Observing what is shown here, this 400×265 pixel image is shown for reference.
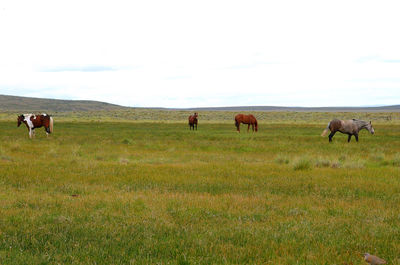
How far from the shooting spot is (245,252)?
602 cm

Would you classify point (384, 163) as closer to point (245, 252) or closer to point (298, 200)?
point (298, 200)

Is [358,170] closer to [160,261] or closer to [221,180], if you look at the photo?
[221,180]

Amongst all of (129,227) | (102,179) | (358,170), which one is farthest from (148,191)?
(358,170)

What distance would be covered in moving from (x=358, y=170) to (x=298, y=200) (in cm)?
658

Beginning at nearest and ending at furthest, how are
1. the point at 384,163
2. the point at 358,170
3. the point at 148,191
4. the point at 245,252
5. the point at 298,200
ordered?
the point at 245,252 < the point at 298,200 < the point at 148,191 < the point at 358,170 < the point at 384,163

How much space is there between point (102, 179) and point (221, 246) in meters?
7.33

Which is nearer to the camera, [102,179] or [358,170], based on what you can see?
[102,179]

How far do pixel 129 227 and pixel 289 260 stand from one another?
2.93m

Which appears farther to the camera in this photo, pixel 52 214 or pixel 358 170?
pixel 358 170

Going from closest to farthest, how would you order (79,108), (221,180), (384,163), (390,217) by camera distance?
(390,217) → (221,180) → (384,163) → (79,108)

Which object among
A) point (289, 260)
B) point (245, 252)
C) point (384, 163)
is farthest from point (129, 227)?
point (384, 163)

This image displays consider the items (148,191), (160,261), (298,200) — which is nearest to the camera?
(160,261)

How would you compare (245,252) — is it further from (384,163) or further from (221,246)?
(384,163)

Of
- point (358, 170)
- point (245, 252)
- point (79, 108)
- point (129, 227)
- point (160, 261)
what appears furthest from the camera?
point (79, 108)
